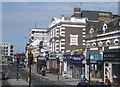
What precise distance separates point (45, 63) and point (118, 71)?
50883 millimetres

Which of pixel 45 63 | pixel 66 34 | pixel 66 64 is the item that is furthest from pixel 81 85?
pixel 45 63

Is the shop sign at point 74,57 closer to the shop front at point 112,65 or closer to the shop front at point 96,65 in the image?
the shop front at point 96,65

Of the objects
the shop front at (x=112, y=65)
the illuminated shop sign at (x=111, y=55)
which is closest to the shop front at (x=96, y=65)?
the illuminated shop sign at (x=111, y=55)

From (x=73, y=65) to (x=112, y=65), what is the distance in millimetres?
17490

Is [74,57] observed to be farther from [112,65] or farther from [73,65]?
[112,65]

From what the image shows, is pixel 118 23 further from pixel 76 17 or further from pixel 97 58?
pixel 76 17

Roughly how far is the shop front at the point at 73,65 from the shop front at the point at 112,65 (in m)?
8.67

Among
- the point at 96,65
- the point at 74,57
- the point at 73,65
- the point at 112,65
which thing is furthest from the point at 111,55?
the point at 73,65

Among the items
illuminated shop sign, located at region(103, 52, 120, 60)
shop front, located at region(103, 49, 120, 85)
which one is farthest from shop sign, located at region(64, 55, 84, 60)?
shop front, located at region(103, 49, 120, 85)

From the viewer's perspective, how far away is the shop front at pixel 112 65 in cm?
4131

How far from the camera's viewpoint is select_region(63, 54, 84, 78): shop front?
55.2m

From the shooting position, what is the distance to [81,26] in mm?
70688

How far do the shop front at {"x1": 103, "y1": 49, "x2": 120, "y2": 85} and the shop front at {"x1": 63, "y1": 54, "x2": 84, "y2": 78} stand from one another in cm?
867

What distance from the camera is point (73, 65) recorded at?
60.0 m
